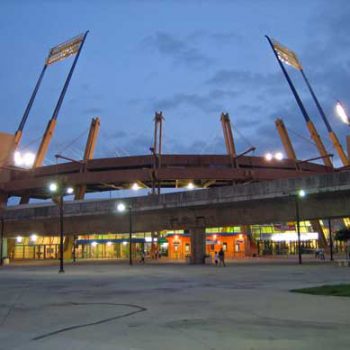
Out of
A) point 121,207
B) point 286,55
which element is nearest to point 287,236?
point 121,207

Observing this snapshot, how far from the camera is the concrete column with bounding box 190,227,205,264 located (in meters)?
52.8

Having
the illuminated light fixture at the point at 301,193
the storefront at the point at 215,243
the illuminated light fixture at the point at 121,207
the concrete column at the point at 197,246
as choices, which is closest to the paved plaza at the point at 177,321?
the illuminated light fixture at the point at 301,193

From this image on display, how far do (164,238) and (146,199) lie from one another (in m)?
35.9

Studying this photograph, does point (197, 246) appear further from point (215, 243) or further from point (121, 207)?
point (215, 243)

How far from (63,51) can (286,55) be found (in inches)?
2236

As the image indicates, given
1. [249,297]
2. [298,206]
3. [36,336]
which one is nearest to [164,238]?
[298,206]

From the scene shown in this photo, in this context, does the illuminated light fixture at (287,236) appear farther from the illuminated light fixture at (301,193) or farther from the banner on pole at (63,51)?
the banner on pole at (63,51)

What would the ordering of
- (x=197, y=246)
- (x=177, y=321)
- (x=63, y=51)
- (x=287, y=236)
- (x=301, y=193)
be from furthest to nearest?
1. (x=63, y=51)
2. (x=287, y=236)
3. (x=197, y=246)
4. (x=301, y=193)
5. (x=177, y=321)

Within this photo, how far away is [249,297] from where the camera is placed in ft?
59.4

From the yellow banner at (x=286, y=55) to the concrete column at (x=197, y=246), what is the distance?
8703 centimetres

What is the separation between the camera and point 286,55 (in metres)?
134

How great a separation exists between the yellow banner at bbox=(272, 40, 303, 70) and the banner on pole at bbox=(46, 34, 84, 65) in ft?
161

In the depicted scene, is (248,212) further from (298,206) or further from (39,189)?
(39,189)

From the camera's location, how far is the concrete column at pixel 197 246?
52.8m
